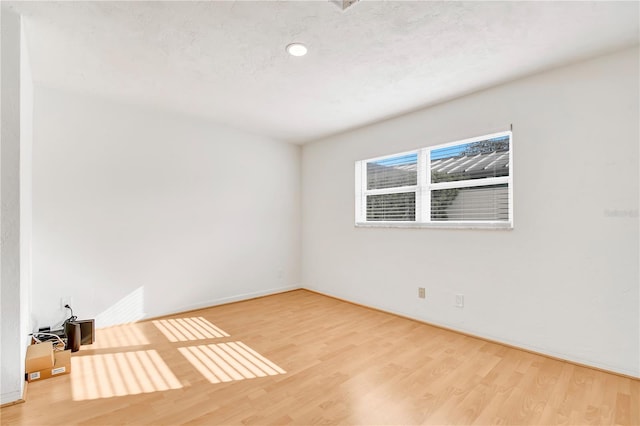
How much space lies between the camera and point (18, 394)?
190cm

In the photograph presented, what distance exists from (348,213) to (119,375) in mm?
3139

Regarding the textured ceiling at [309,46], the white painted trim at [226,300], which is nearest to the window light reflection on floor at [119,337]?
the white painted trim at [226,300]

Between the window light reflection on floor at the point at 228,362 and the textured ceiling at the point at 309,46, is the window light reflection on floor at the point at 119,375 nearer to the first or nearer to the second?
the window light reflection on floor at the point at 228,362

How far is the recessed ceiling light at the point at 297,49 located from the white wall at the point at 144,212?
2138 millimetres

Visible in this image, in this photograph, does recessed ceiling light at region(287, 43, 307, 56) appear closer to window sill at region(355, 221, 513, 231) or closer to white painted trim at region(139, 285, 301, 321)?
window sill at region(355, 221, 513, 231)

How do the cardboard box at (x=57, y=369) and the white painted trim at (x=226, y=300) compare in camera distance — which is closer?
the cardboard box at (x=57, y=369)

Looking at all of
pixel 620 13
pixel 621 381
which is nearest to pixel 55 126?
pixel 620 13

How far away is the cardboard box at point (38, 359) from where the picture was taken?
2.14 metres

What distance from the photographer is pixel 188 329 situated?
320 centimetres

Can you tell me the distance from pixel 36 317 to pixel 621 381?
499cm

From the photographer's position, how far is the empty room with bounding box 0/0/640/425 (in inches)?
75.0

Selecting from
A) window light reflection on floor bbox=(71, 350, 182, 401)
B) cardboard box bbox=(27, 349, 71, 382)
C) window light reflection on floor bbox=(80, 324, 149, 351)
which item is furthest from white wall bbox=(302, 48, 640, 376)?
cardboard box bbox=(27, 349, 71, 382)

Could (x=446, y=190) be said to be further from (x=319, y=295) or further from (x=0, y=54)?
(x=0, y=54)

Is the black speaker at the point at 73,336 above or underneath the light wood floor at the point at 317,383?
above
